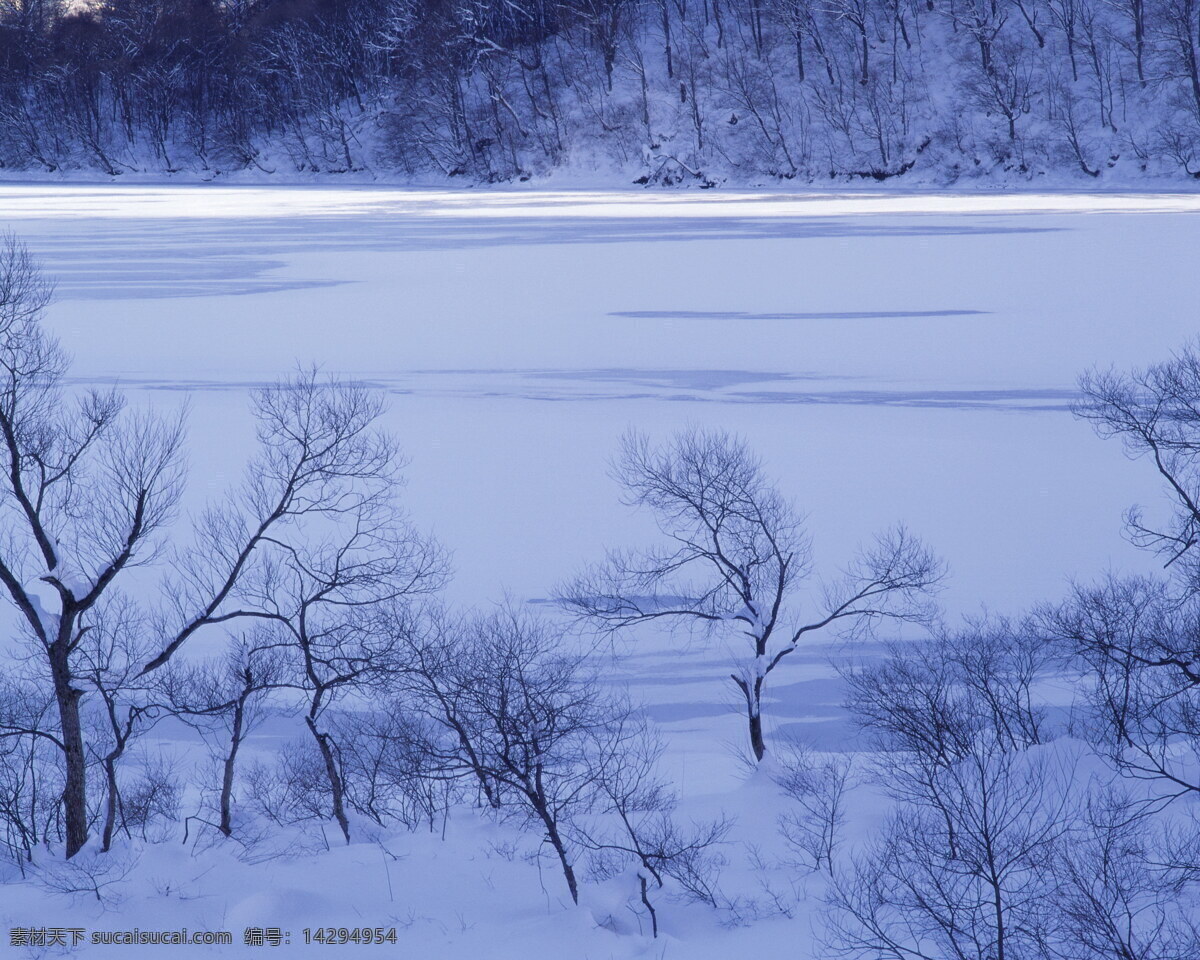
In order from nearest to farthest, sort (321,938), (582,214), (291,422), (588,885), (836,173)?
(321,938) → (588,885) → (291,422) → (582,214) → (836,173)

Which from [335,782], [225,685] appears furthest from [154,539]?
[335,782]

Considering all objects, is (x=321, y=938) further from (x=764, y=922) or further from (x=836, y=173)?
(x=836, y=173)

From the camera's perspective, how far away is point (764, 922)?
11.0m

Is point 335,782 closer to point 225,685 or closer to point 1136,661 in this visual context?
point 225,685

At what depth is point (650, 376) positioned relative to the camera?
25500 mm

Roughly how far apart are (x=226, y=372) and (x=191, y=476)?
6.20m

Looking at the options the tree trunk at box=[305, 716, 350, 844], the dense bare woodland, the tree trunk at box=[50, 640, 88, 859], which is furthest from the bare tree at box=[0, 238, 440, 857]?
the dense bare woodland

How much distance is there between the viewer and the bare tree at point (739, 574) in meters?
15.8

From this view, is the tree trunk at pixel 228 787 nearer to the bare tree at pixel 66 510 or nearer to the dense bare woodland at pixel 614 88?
the bare tree at pixel 66 510

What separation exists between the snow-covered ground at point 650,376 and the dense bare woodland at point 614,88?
34.5 feet

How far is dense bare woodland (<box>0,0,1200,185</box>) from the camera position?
53.9m

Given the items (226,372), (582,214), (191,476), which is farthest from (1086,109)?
(191,476)

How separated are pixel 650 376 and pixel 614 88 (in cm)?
4426

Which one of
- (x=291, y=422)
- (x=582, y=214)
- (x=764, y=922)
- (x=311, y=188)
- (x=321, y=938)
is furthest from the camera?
(x=311, y=188)
